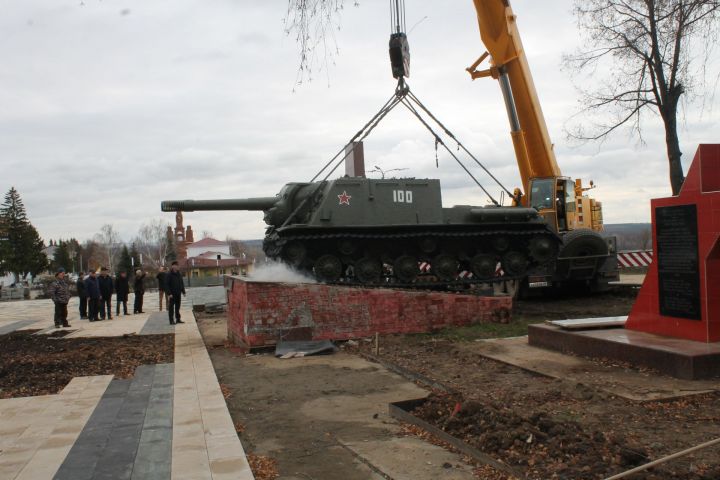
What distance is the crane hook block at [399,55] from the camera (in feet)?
30.2

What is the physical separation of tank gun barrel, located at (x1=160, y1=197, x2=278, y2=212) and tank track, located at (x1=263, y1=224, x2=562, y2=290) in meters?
0.71

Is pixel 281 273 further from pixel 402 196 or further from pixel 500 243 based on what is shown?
pixel 500 243

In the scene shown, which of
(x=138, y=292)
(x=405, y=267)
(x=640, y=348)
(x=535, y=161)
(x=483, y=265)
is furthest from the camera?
(x=138, y=292)

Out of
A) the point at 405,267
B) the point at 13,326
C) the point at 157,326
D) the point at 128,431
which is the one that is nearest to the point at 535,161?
the point at 405,267

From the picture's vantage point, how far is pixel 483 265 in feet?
47.3

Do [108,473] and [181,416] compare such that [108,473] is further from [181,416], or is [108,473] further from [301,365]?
[301,365]

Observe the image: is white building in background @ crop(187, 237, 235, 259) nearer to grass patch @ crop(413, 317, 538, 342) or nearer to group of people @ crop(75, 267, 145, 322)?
group of people @ crop(75, 267, 145, 322)

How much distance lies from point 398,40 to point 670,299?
514 cm

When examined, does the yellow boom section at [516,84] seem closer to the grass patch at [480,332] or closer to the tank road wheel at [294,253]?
the grass patch at [480,332]

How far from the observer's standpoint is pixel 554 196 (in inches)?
632

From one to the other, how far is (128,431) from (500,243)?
10.7 metres

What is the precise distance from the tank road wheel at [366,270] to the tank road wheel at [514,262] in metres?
3.31

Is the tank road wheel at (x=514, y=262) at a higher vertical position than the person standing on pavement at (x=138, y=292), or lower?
higher

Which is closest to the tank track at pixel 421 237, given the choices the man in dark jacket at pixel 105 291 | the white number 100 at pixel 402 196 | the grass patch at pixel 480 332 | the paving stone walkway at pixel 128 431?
the white number 100 at pixel 402 196
